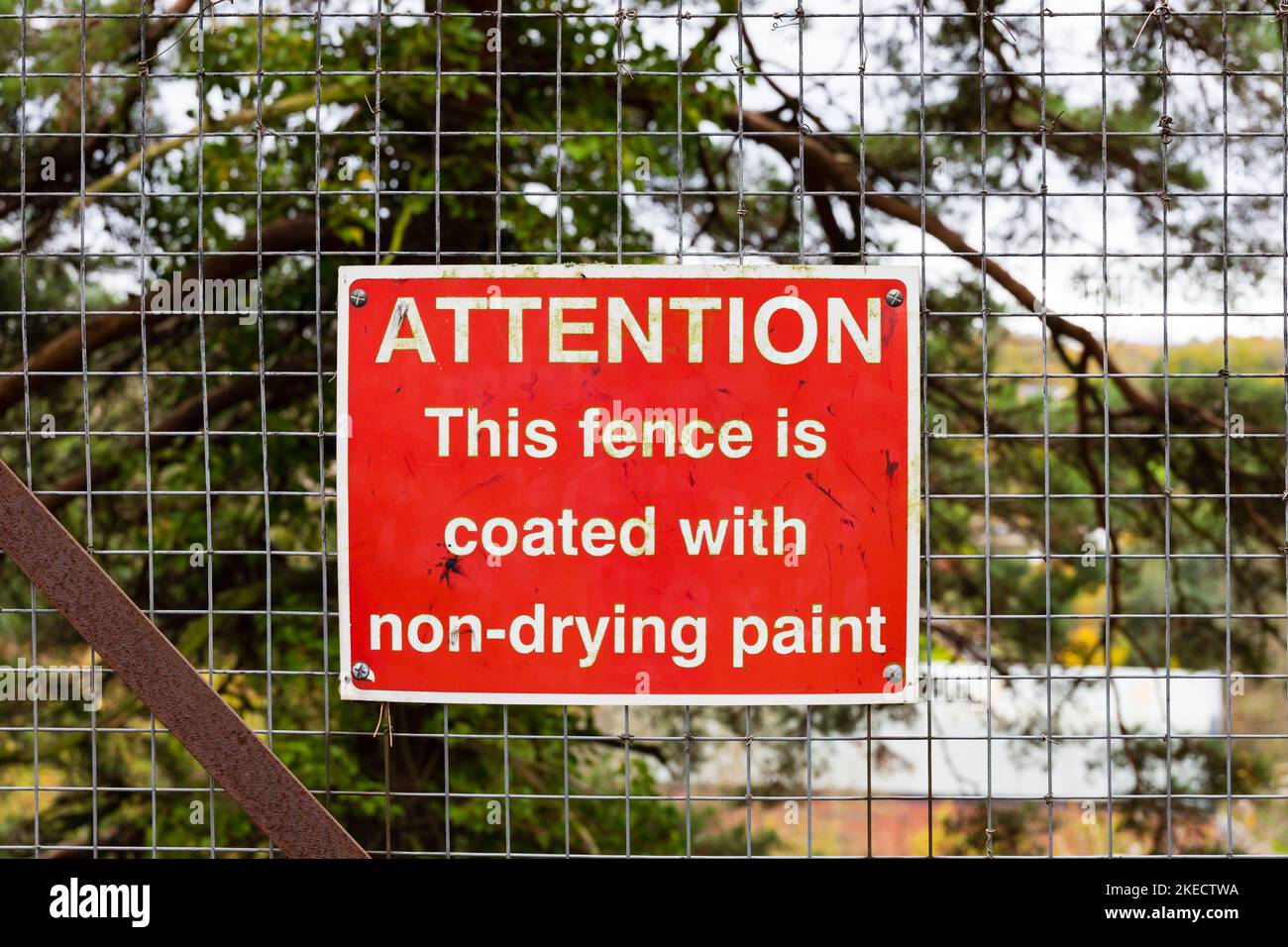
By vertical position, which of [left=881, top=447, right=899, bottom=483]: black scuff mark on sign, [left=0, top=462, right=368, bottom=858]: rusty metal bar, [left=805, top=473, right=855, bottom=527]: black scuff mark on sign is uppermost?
[left=881, top=447, right=899, bottom=483]: black scuff mark on sign

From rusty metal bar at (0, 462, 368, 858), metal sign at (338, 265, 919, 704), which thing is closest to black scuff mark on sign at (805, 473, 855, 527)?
metal sign at (338, 265, 919, 704)

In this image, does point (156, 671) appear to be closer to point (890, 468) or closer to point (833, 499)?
point (833, 499)

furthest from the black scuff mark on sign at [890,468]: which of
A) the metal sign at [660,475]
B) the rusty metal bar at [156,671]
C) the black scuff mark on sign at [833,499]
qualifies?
the rusty metal bar at [156,671]

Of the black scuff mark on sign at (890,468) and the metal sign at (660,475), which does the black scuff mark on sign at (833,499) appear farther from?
the black scuff mark on sign at (890,468)

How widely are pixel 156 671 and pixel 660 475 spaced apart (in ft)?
3.56

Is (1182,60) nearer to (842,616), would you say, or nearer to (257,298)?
(842,616)

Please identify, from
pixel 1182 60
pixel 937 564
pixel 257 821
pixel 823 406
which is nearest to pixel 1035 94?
pixel 1182 60

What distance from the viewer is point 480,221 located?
12.8 ft

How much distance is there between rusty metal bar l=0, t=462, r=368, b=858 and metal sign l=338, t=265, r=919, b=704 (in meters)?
0.24

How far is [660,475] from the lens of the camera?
208cm

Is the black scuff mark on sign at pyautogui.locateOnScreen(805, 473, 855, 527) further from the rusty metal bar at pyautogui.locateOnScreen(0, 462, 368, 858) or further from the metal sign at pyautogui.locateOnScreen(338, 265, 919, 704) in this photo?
the rusty metal bar at pyautogui.locateOnScreen(0, 462, 368, 858)

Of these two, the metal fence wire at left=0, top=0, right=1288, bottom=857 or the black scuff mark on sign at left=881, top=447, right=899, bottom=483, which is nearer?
the black scuff mark on sign at left=881, top=447, right=899, bottom=483

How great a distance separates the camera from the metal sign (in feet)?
6.80
